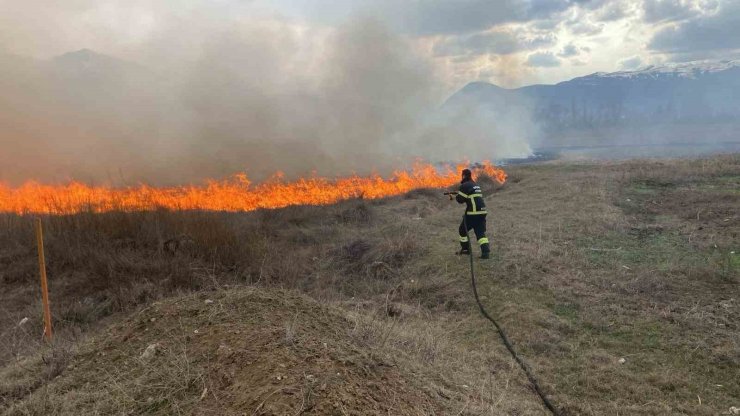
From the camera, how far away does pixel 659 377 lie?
5.09m

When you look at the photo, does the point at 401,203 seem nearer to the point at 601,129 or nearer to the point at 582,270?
the point at 582,270

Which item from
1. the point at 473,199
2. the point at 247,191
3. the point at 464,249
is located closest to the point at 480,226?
the point at 473,199

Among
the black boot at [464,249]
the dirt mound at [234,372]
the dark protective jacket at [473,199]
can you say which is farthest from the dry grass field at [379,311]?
the dark protective jacket at [473,199]

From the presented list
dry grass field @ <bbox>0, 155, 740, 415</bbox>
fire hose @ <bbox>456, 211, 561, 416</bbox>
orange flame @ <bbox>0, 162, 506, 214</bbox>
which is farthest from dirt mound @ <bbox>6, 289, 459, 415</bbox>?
orange flame @ <bbox>0, 162, 506, 214</bbox>

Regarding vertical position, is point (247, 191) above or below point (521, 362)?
above

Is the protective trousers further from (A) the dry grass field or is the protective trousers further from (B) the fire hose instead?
(B) the fire hose

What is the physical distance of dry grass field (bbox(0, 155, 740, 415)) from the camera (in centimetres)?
333

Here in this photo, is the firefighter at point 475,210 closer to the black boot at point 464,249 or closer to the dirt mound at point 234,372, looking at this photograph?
the black boot at point 464,249

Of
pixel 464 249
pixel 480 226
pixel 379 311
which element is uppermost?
pixel 480 226

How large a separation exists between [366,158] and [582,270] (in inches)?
1085

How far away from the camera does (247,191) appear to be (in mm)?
22594

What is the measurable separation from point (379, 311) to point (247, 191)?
16.7 metres

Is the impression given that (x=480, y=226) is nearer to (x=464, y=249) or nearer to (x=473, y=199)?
(x=473, y=199)

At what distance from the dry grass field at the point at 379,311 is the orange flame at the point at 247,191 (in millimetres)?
4099
